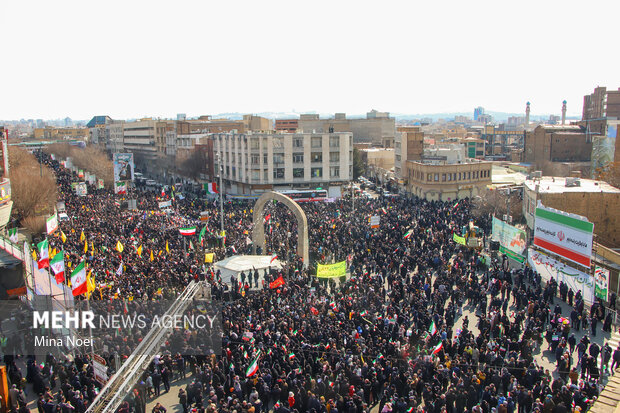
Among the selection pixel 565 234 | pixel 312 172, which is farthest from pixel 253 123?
pixel 565 234

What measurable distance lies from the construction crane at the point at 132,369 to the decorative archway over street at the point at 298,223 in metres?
9.75

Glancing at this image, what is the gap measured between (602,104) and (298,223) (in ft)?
254

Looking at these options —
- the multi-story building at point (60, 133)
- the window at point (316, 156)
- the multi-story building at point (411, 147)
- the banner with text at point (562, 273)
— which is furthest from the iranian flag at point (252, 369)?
the multi-story building at point (60, 133)

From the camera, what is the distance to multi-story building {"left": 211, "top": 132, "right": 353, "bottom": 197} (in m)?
57.4

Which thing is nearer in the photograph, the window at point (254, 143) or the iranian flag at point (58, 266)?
the iranian flag at point (58, 266)

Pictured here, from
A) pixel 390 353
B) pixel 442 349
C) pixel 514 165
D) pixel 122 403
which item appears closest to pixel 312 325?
pixel 390 353

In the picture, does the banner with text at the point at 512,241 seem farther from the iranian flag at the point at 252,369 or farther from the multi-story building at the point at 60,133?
the multi-story building at the point at 60,133

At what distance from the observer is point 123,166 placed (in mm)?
52062

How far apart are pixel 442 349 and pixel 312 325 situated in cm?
440

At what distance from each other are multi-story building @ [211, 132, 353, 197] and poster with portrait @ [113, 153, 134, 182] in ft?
40.3

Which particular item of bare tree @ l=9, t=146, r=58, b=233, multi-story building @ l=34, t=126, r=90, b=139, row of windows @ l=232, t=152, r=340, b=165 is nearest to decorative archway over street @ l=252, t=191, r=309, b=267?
bare tree @ l=9, t=146, r=58, b=233

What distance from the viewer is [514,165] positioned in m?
74.9

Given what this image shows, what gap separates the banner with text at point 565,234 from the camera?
21938 mm

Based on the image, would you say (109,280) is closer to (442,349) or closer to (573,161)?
(442,349)
